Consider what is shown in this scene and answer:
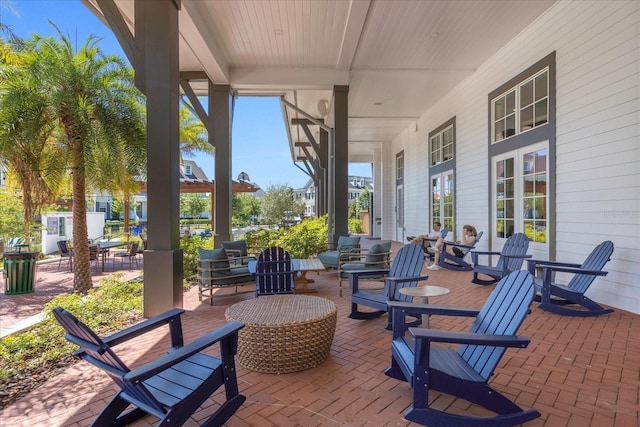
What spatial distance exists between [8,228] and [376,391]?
422 inches

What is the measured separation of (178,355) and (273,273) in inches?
103

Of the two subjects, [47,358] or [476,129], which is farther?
[476,129]

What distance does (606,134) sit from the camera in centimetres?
432

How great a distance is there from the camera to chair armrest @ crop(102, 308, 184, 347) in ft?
Answer: 6.41

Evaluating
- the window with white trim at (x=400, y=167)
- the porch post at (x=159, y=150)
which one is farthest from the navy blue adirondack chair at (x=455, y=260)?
the window with white trim at (x=400, y=167)

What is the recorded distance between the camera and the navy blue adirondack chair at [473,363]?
1890mm

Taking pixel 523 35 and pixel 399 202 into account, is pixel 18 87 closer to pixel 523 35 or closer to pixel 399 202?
pixel 523 35

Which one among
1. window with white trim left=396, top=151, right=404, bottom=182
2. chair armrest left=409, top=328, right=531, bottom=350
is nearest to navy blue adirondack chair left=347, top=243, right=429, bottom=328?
chair armrest left=409, top=328, right=531, bottom=350

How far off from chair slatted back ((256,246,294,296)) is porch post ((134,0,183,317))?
3.26 ft

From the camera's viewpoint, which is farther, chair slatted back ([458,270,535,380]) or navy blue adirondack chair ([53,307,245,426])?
chair slatted back ([458,270,535,380])

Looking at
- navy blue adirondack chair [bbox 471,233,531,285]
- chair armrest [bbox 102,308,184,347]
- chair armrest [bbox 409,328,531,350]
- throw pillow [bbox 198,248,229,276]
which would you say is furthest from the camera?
navy blue adirondack chair [bbox 471,233,531,285]

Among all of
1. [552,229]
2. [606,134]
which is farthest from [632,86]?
[552,229]

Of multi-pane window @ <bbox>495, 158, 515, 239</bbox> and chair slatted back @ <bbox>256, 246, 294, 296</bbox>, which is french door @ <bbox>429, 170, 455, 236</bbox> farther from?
chair slatted back @ <bbox>256, 246, 294, 296</bbox>

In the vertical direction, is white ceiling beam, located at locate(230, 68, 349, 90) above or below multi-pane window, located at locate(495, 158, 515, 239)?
above
